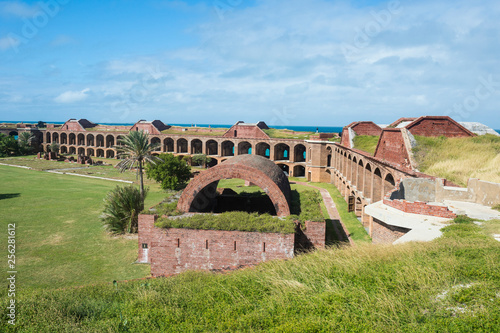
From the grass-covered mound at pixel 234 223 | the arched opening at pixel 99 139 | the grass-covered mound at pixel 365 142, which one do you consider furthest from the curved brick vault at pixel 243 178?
the arched opening at pixel 99 139

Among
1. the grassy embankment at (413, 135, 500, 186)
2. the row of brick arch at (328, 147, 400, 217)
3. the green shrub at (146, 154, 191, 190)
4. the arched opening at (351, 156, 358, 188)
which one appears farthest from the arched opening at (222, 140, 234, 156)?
the grassy embankment at (413, 135, 500, 186)

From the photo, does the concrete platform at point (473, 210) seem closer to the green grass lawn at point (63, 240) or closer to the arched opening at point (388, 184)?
the arched opening at point (388, 184)

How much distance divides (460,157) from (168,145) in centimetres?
4769

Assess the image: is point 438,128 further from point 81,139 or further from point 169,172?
point 81,139

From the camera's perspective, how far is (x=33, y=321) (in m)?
7.00

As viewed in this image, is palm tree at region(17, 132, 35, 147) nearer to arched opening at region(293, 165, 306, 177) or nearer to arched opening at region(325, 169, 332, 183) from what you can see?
arched opening at region(293, 165, 306, 177)

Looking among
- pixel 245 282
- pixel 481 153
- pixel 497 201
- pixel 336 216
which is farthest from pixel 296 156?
pixel 245 282

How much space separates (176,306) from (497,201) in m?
12.1

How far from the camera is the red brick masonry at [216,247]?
12.2 m

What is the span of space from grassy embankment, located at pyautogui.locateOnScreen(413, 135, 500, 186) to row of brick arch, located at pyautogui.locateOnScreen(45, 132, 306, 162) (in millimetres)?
27293

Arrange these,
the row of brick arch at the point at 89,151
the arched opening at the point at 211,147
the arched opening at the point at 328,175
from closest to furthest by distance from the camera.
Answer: the arched opening at the point at 328,175 → the arched opening at the point at 211,147 → the row of brick arch at the point at 89,151

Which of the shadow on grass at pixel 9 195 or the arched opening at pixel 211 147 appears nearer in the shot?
the shadow on grass at pixel 9 195

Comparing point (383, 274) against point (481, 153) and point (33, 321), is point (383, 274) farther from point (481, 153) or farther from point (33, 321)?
point (481, 153)

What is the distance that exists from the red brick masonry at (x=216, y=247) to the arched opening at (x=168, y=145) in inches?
1747
